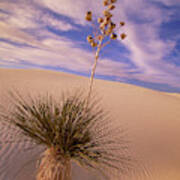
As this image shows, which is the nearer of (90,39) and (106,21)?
(106,21)

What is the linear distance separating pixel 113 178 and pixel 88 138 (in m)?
1.83

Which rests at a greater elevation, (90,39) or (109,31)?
(109,31)

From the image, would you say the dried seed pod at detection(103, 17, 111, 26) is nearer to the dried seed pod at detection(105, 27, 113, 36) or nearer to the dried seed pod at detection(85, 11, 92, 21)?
the dried seed pod at detection(105, 27, 113, 36)

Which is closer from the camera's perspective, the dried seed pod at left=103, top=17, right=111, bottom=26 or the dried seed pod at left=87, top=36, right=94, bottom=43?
the dried seed pod at left=103, top=17, right=111, bottom=26

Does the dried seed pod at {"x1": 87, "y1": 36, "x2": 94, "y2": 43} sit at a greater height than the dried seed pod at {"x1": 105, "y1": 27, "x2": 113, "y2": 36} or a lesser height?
lesser

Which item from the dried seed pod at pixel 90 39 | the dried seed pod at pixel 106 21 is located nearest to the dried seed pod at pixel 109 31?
the dried seed pod at pixel 106 21

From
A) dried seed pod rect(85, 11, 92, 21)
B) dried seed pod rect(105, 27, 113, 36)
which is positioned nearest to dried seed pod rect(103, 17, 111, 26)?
dried seed pod rect(105, 27, 113, 36)

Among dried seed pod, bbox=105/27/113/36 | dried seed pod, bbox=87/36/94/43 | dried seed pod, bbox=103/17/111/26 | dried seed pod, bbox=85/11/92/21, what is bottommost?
dried seed pod, bbox=87/36/94/43

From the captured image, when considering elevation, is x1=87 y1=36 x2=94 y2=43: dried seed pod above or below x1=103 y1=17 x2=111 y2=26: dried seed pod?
below

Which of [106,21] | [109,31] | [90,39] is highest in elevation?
[106,21]

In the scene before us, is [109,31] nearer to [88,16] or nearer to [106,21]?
[106,21]

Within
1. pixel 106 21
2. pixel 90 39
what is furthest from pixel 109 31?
pixel 90 39

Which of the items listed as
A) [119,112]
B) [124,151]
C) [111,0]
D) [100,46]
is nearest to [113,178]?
[124,151]

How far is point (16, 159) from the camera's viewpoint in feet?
10.1
